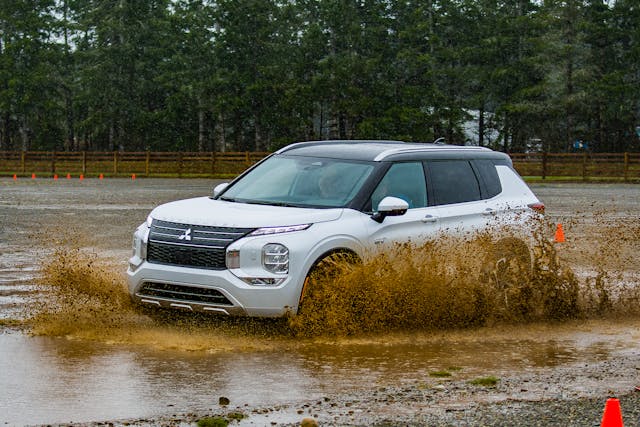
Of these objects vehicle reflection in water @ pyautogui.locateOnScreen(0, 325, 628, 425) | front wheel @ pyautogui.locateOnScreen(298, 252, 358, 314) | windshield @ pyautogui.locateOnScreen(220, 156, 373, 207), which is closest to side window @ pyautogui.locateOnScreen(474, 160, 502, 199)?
windshield @ pyautogui.locateOnScreen(220, 156, 373, 207)

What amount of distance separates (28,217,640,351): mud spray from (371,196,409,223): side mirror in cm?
33

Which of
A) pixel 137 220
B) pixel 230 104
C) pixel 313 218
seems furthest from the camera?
pixel 230 104

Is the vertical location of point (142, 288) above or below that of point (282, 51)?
below

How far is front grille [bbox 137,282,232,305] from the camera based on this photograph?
29.2 feet

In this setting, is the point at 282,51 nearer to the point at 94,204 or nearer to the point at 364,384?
the point at 94,204

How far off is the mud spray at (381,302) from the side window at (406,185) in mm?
501

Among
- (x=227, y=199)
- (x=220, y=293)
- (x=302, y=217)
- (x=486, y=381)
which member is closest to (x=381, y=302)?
(x=302, y=217)

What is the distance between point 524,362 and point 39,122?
86.2 meters

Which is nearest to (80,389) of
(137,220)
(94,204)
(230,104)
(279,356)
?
(279,356)

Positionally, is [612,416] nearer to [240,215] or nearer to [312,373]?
[312,373]

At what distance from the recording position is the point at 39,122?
9056cm

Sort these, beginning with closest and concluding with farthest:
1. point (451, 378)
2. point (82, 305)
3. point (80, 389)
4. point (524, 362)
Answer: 1. point (80, 389)
2. point (451, 378)
3. point (524, 362)
4. point (82, 305)

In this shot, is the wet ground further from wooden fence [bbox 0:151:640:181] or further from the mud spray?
wooden fence [bbox 0:151:640:181]

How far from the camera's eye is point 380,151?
1033cm
